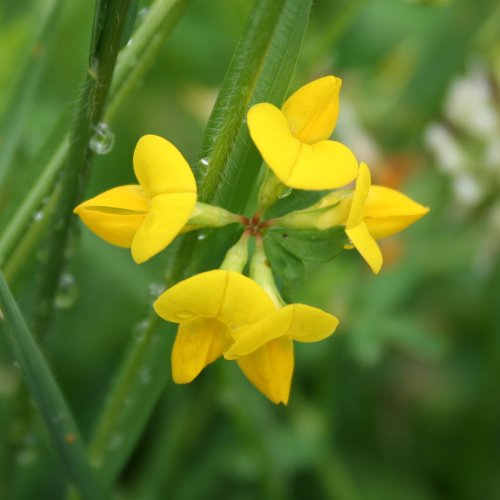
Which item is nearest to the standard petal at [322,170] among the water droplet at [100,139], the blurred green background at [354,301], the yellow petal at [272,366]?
the yellow petal at [272,366]

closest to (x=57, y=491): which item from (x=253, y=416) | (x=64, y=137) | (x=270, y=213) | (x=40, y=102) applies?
(x=253, y=416)

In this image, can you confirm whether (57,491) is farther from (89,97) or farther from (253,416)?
(89,97)

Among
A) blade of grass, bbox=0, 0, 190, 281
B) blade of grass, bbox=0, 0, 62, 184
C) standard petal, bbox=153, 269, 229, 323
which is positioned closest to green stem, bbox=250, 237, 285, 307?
standard petal, bbox=153, 269, 229, 323

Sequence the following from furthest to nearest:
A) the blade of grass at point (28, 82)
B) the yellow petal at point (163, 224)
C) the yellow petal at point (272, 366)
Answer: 1. the blade of grass at point (28, 82)
2. the yellow petal at point (272, 366)
3. the yellow petal at point (163, 224)

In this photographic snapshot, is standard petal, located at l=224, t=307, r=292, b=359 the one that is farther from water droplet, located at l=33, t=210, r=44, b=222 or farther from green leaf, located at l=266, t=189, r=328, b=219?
water droplet, located at l=33, t=210, r=44, b=222

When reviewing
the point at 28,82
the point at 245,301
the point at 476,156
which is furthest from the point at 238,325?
the point at 476,156

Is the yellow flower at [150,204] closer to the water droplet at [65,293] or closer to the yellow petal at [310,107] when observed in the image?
the yellow petal at [310,107]
